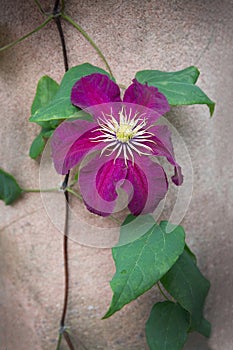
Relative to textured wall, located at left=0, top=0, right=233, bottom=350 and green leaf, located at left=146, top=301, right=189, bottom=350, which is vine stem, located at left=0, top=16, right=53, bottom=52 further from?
green leaf, located at left=146, top=301, right=189, bottom=350

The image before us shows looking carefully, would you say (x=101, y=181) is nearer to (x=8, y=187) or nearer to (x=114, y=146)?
(x=114, y=146)

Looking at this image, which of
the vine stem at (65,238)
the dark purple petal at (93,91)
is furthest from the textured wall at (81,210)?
the dark purple petal at (93,91)

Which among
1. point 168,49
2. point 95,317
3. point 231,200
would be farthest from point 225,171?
point 95,317

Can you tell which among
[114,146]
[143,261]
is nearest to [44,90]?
[114,146]

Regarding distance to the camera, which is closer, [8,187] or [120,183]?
[120,183]

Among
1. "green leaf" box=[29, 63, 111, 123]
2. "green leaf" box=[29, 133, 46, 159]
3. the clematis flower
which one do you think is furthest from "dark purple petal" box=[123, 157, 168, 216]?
"green leaf" box=[29, 133, 46, 159]

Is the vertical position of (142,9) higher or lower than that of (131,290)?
higher

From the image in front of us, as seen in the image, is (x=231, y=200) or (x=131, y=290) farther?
(x=231, y=200)

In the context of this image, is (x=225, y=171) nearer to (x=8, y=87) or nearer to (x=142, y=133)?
(x=142, y=133)
